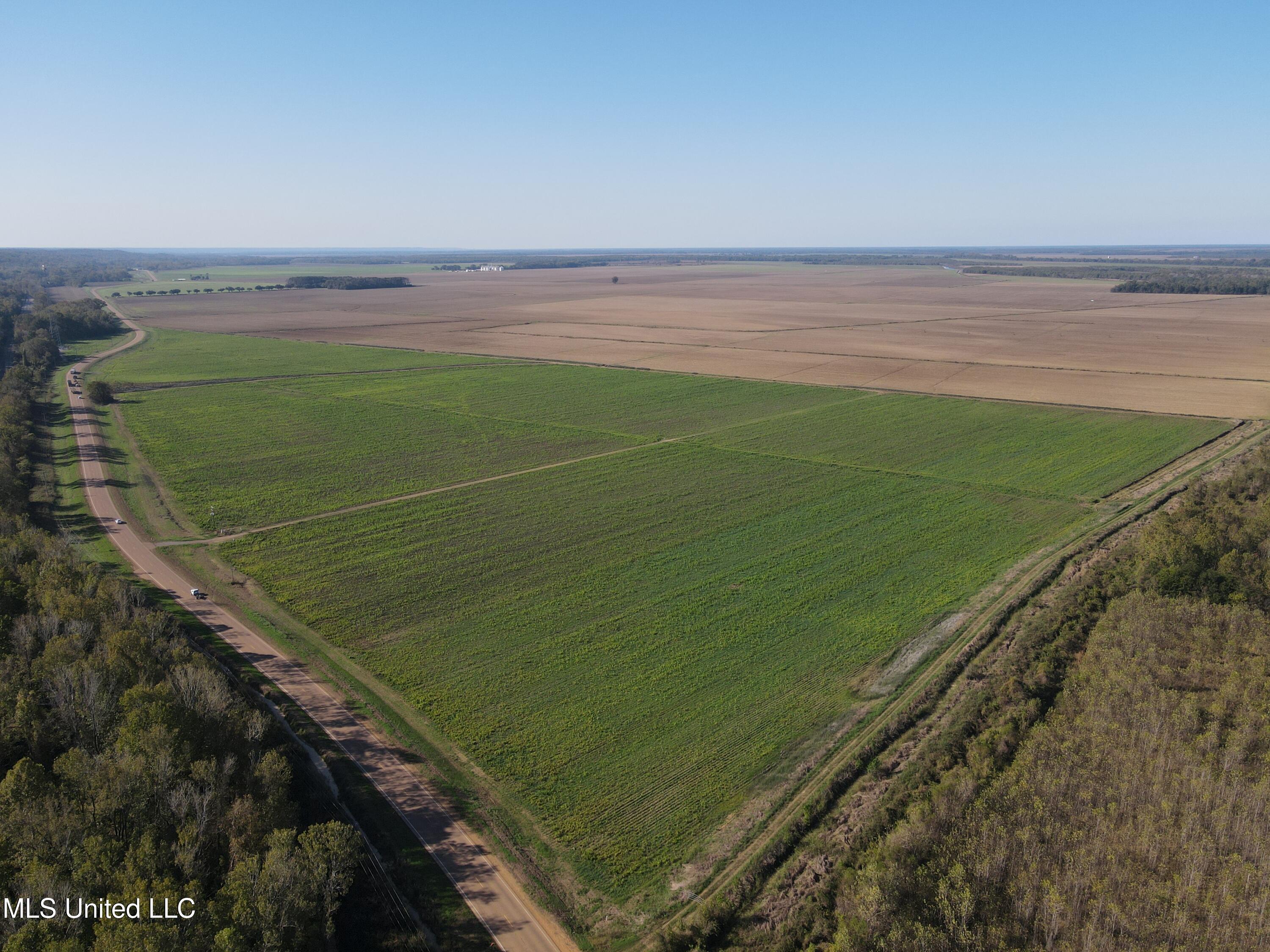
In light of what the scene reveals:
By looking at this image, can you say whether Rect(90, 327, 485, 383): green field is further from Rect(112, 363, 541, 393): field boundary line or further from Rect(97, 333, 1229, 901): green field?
Rect(97, 333, 1229, 901): green field

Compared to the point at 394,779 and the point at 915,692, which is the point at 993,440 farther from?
the point at 394,779

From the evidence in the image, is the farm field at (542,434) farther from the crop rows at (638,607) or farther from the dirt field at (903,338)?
the dirt field at (903,338)

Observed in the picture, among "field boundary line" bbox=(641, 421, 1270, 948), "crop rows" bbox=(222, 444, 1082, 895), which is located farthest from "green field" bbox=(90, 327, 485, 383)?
"field boundary line" bbox=(641, 421, 1270, 948)

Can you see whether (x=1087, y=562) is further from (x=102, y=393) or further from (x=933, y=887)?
(x=102, y=393)

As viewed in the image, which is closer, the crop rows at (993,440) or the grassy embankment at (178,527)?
the grassy embankment at (178,527)

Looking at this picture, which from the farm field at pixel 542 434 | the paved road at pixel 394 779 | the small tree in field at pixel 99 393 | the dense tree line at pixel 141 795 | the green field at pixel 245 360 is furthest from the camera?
the green field at pixel 245 360

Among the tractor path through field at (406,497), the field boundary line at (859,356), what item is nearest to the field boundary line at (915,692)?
the tractor path through field at (406,497)

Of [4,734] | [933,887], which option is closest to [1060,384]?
[933,887]
